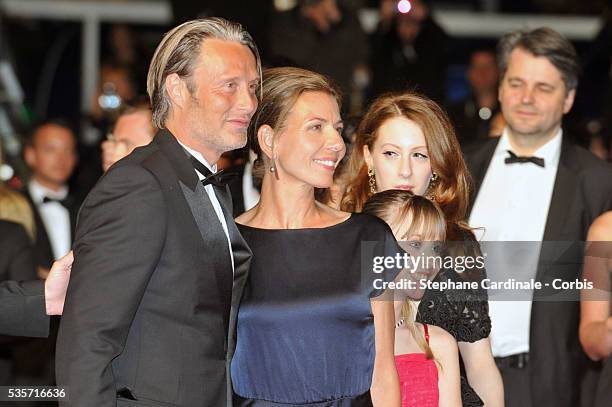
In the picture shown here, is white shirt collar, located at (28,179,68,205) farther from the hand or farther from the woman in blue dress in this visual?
the woman in blue dress

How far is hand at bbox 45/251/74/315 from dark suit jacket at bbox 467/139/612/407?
1.77 m

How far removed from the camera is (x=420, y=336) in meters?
3.79

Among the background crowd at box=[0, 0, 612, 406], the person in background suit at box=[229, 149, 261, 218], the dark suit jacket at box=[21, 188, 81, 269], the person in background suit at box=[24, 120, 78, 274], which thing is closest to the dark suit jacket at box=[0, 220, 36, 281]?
the background crowd at box=[0, 0, 612, 406]

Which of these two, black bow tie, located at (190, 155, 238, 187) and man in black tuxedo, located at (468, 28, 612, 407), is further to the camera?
man in black tuxedo, located at (468, 28, 612, 407)

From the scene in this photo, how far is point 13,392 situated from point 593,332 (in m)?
2.16

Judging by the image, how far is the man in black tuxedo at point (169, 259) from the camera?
3107 millimetres

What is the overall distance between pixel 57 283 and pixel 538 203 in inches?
86.5

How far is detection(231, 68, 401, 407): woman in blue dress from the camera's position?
350cm

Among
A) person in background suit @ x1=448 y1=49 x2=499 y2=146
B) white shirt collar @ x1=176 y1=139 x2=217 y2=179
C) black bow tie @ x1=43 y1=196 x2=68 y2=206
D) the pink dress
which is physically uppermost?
person in background suit @ x1=448 y1=49 x2=499 y2=146

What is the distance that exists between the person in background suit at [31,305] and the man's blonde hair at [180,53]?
0.71m

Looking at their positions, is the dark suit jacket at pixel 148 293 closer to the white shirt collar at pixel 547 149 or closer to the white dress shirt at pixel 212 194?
the white dress shirt at pixel 212 194

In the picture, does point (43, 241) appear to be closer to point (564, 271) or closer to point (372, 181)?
point (372, 181)

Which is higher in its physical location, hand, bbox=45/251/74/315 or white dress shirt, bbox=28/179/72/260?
white dress shirt, bbox=28/179/72/260

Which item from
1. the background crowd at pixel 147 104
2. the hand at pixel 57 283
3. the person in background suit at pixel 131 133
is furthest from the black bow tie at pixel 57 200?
the hand at pixel 57 283
